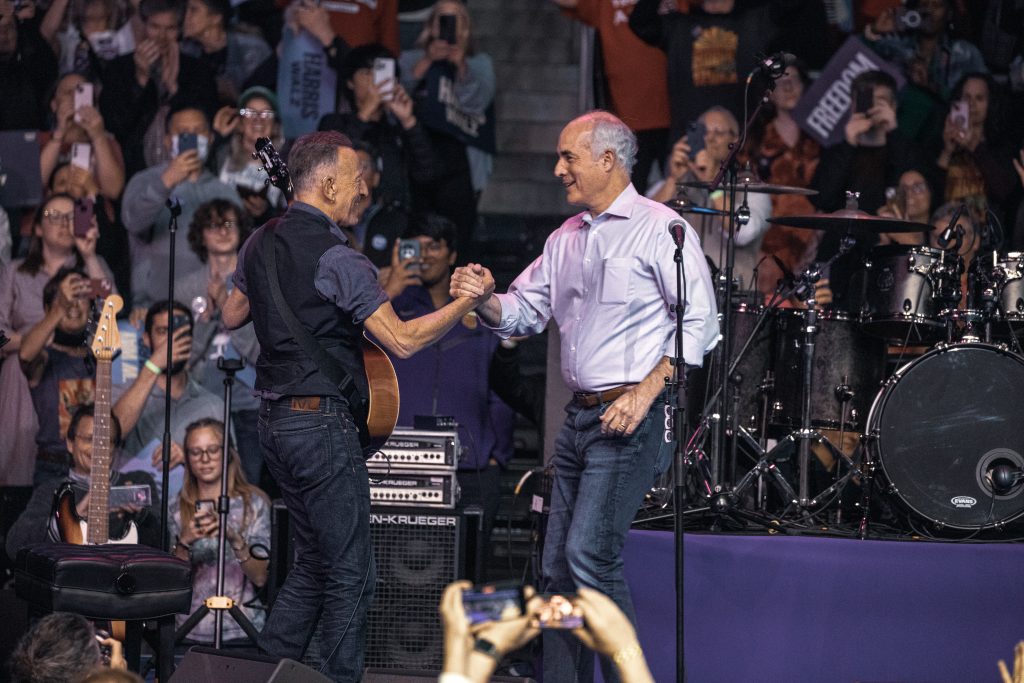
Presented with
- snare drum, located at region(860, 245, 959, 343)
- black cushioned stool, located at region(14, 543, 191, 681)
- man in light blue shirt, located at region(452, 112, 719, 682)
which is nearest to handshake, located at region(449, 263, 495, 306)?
man in light blue shirt, located at region(452, 112, 719, 682)

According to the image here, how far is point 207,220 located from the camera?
26.1 feet

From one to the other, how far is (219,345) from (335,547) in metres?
3.70

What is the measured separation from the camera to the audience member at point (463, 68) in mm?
8461

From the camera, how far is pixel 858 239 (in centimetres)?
837

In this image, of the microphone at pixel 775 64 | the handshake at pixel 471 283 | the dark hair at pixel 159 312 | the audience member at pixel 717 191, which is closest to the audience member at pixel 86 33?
the dark hair at pixel 159 312

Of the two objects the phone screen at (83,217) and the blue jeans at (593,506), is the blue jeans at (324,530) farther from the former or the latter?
the phone screen at (83,217)

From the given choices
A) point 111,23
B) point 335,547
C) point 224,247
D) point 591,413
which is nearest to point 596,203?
point 591,413

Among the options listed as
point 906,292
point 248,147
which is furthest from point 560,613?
point 248,147

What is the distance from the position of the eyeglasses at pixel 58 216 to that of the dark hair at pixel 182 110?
86cm

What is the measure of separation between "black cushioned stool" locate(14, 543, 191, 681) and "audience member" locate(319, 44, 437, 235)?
3849 millimetres

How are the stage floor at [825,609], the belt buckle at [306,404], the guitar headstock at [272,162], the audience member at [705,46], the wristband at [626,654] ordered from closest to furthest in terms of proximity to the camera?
the wristband at [626,654], the belt buckle at [306,404], the guitar headstock at [272,162], the stage floor at [825,609], the audience member at [705,46]

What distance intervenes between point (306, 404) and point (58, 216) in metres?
4.22

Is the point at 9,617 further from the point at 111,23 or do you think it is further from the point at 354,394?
the point at 111,23

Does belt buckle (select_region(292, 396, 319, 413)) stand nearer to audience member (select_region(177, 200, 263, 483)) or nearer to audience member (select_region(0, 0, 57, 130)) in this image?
audience member (select_region(177, 200, 263, 483))
